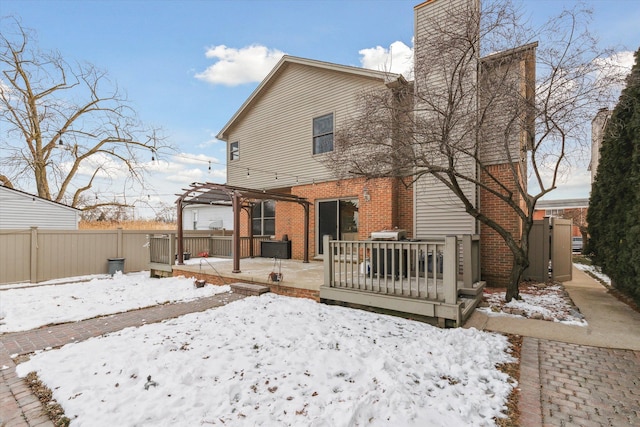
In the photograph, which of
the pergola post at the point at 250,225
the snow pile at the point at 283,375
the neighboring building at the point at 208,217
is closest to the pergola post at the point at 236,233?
the snow pile at the point at 283,375

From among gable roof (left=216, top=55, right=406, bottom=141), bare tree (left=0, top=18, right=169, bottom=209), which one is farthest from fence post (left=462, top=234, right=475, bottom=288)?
bare tree (left=0, top=18, right=169, bottom=209)

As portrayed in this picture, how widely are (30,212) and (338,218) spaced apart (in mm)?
13554

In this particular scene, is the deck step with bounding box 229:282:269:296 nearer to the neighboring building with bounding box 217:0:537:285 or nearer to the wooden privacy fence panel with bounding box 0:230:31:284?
the neighboring building with bounding box 217:0:537:285

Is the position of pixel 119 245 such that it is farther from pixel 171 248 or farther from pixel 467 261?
pixel 467 261

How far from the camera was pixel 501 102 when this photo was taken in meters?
5.05

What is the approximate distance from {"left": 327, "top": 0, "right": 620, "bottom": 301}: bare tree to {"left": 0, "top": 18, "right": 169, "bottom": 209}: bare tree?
12769 mm

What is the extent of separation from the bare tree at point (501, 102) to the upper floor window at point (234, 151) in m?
8.01

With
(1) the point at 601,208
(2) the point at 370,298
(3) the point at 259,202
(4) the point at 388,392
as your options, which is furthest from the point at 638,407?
(3) the point at 259,202

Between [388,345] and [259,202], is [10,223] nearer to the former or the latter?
[259,202]

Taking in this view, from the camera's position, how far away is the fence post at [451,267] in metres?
4.32

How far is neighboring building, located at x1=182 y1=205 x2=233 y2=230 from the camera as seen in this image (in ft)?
58.0

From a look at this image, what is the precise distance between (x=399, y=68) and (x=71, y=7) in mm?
10832

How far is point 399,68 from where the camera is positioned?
A: 23.7ft

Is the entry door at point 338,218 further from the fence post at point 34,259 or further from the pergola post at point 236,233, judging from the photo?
the fence post at point 34,259
